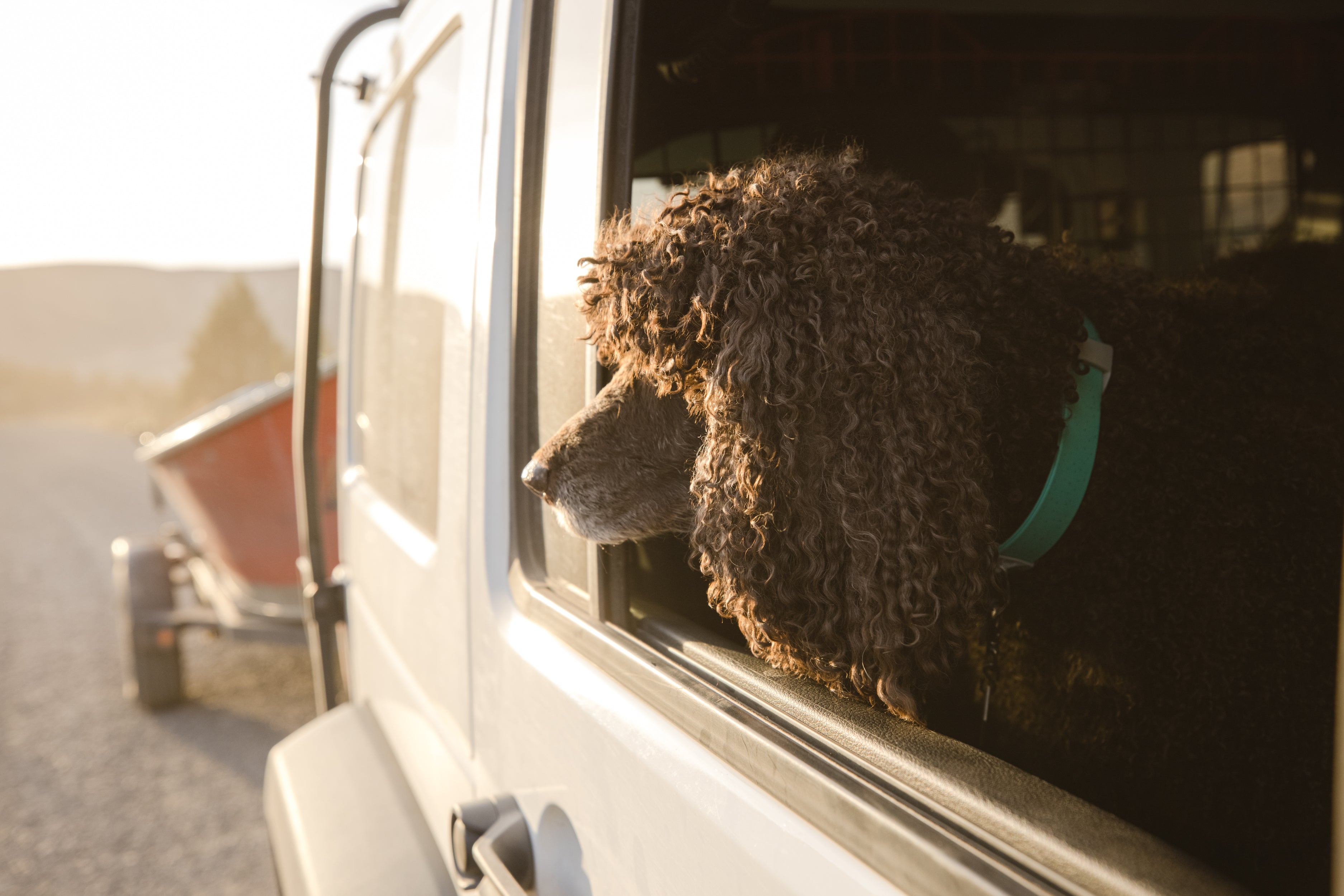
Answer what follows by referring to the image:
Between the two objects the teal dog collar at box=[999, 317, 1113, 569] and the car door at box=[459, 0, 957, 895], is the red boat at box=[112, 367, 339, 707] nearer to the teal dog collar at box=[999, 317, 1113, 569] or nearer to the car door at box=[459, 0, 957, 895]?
the car door at box=[459, 0, 957, 895]

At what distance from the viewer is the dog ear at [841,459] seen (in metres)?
1.07

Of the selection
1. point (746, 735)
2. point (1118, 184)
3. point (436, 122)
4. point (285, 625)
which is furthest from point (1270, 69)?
point (285, 625)

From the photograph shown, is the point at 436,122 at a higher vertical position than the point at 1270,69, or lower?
lower

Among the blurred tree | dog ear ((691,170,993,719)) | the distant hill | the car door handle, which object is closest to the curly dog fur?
dog ear ((691,170,993,719))

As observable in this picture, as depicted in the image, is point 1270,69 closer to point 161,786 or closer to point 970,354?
point 970,354

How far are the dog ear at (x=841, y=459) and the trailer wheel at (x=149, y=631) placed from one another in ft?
16.8

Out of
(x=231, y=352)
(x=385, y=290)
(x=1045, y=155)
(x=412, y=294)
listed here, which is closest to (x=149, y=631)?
(x=385, y=290)

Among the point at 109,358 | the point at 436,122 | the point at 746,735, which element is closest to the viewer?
the point at 746,735

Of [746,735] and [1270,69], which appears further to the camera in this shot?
[1270,69]

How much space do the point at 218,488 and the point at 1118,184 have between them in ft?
15.9

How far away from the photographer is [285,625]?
4949 mm

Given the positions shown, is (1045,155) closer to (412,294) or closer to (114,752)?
(412,294)

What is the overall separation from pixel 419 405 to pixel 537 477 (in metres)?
0.69

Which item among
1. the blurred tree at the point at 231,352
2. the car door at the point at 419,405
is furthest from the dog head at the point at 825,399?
the blurred tree at the point at 231,352
